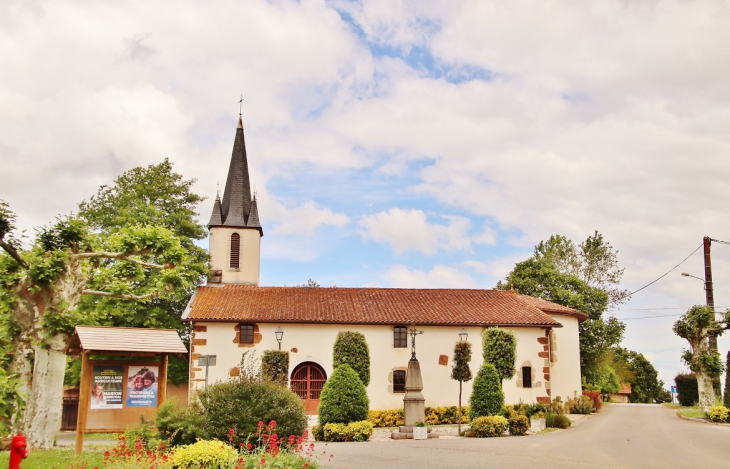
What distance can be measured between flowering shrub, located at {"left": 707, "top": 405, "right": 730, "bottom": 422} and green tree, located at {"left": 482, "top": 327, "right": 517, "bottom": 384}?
7920 millimetres

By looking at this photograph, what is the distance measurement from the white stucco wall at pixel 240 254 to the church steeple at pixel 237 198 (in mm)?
395

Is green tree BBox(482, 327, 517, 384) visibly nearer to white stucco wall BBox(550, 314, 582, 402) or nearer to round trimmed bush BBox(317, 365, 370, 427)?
white stucco wall BBox(550, 314, 582, 402)

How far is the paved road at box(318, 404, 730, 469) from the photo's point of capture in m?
13.9

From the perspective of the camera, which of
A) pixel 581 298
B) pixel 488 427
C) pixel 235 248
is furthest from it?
pixel 581 298

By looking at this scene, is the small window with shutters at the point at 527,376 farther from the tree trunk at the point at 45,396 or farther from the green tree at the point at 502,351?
the tree trunk at the point at 45,396

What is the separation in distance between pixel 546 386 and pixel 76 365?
2122 centimetres

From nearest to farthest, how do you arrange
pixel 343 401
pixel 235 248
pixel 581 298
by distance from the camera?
pixel 343 401 → pixel 235 248 → pixel 581 298

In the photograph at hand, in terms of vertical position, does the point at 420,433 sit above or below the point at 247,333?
below

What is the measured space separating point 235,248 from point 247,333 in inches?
282

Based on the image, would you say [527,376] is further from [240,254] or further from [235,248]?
[235,248]

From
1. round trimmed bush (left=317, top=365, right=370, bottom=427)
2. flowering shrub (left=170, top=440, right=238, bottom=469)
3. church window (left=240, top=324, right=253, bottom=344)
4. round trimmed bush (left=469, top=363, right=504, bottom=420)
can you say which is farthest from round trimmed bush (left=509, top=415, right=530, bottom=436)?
flowering shrub (left=170, top=440, right=238, bottom=469)

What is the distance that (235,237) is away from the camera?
110 feet

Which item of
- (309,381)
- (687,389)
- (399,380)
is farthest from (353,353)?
(687,389)

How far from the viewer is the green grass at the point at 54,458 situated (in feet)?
38.6
